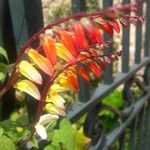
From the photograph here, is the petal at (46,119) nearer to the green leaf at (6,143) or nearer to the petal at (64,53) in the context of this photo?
the green leaf at (6,143)

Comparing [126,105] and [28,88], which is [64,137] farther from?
[126,105]

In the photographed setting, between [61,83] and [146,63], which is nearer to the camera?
[61,83]

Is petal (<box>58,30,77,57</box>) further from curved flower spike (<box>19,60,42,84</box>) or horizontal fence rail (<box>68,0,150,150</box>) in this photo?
horizontal fence rail (<box>68,0,150,150</box>)

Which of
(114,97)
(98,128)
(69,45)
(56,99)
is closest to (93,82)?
(114,97)

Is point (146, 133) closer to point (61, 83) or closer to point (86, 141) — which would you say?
point (86, 141)

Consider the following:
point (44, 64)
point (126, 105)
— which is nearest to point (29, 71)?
point (44, 64)

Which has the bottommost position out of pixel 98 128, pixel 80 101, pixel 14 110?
pixel 98 128

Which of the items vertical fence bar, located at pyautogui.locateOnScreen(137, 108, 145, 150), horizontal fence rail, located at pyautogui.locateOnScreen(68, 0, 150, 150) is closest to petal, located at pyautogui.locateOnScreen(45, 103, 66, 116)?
horizontal fence rail, located at pyautogui.locateOnScreen(68, 0, 150, 150)

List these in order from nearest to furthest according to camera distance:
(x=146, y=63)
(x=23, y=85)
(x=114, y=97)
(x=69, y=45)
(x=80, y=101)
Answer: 1. (x=69, y=45)
2. (x=23, y=85)
3. (x=80, y=101)
4. (x=146, y=63)
5. (x=114, y=97)
